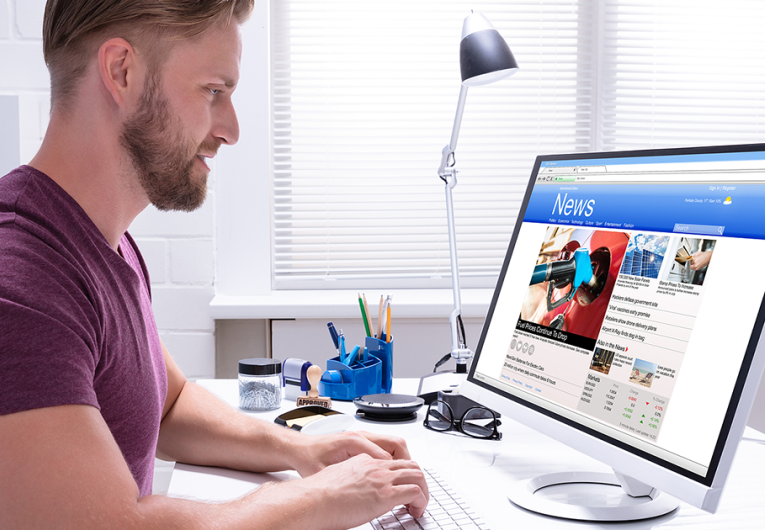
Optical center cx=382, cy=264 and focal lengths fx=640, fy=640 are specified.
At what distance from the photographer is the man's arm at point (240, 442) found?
0.86 metres

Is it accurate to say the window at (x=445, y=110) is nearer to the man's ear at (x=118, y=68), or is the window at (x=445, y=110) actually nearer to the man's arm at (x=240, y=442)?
the man's arm at (x=240, y=442)

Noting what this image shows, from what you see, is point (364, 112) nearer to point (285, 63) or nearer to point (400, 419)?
point (285, 63)

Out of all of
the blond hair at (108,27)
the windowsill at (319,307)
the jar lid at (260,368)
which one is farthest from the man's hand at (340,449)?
the windowsill at (319,307)

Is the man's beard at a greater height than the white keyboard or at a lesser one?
greater

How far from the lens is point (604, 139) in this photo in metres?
2.06

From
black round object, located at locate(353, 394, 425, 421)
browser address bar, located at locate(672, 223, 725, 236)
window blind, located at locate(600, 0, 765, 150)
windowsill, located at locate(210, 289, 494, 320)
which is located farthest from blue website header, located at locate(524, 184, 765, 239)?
window blind, located at locate(600, 0, 765, 150)

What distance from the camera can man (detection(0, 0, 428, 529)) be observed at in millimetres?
542

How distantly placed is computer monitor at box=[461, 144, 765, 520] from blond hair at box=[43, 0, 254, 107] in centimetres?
52

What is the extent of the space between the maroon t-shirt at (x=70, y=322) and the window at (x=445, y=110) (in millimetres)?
1143

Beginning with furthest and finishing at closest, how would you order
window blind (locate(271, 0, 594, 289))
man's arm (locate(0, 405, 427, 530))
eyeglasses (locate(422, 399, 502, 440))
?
window blind (locate(271, 0, 594, 289)) < eyeglasses (locate(422, 399, 502, 440)) < man's arm (locate(0, 405, 427, 530))

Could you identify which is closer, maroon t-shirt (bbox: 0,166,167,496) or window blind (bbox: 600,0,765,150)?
maroon t-shirt (bbox: 0,166,167,496)

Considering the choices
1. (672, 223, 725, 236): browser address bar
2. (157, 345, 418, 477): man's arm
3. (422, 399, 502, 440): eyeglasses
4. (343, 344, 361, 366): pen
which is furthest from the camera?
(343, 344, 361, 366): pen

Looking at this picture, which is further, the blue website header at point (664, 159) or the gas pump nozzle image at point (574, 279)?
the gas pump nozzle image at point (574, 279)

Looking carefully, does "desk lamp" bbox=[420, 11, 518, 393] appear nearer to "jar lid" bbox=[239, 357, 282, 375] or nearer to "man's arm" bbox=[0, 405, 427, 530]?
"jar lid" bbox=[239, 357, 282, 375]
